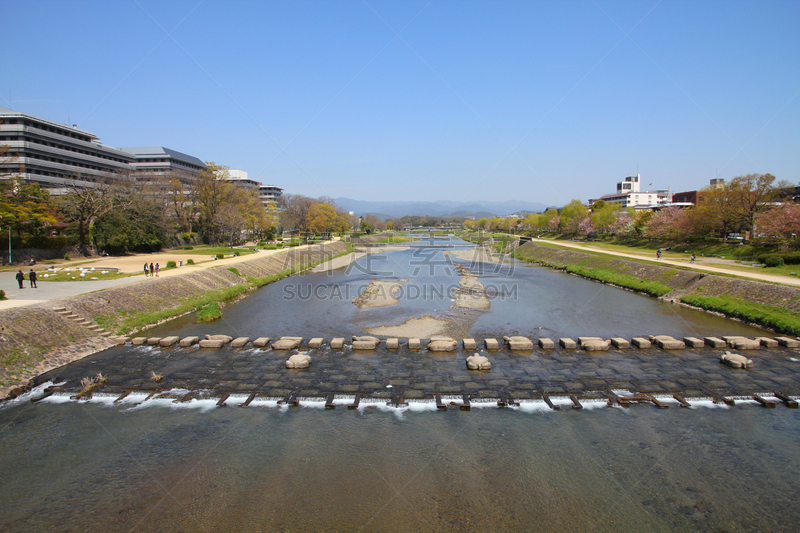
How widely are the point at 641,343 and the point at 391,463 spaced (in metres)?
13.3

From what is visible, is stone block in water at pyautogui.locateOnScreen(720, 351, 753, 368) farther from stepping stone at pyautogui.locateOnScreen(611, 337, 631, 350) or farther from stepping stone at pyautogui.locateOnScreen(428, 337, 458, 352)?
stepping stone at pyautogui.locateOnScreen(428, 337, 458, 352)

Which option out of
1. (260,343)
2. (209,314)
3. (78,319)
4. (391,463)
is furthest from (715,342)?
(78,319)

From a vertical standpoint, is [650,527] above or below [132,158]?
below

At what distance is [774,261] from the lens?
97.5 feet

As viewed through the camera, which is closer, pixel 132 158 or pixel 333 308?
pixel 333 308

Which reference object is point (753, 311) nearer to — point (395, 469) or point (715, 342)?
point (715, 342)

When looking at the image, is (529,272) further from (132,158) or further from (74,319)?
(132,158)

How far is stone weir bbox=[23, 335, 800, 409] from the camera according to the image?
12.7 m

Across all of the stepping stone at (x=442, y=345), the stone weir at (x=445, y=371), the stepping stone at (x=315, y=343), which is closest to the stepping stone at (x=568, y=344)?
the stone weir at (x=445, y=371)

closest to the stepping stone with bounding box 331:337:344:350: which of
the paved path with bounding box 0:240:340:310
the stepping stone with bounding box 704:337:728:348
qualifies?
the paved path with bounding box 0:240:340:310

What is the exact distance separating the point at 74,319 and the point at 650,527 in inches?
843

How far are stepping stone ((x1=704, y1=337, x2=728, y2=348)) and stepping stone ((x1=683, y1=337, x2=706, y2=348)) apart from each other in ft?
0.71

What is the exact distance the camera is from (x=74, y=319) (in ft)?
57.4

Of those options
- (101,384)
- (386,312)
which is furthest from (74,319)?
(386,312)
